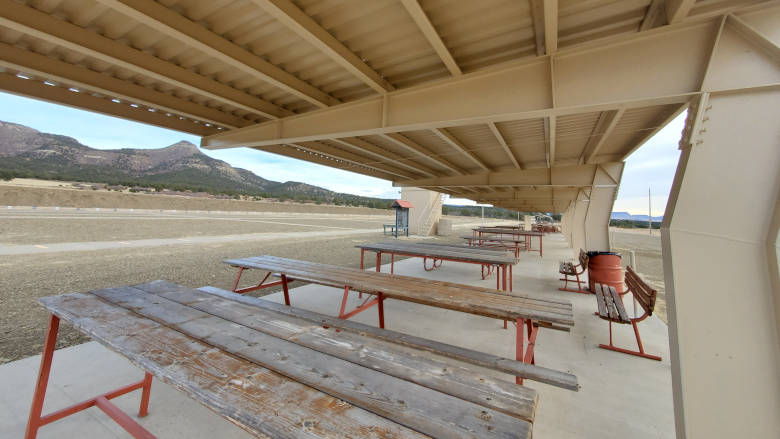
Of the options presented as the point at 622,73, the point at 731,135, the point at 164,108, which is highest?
the point at 164,108

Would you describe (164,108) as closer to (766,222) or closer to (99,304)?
(99,304)

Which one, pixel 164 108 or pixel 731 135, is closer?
pixel 731 135

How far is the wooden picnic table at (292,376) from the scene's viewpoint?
1.02 meters

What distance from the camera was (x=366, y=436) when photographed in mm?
951

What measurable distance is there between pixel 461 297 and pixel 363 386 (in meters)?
1.84

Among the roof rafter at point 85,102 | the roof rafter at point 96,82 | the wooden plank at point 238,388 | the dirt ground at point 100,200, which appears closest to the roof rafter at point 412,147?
the roof rafter at point 96,82

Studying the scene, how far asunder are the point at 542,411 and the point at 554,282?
5240 millimetres

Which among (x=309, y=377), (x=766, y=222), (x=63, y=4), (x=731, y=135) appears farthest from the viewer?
(x=63, y=4)

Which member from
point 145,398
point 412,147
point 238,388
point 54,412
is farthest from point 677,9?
point 54,412

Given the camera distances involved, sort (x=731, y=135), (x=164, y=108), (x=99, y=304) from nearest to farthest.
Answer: (x=731, y=135) → (x=99, y=304) → (x=164, y=108)

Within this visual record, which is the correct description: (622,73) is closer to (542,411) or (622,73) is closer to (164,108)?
(542,411)

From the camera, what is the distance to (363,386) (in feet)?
4.02

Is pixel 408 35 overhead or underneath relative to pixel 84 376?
overhead

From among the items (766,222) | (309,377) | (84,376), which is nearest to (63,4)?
(84,376)
